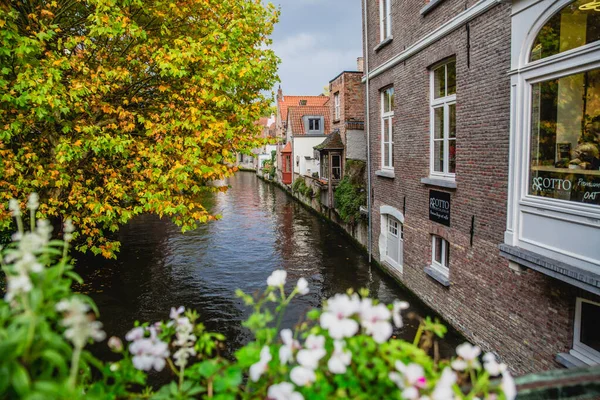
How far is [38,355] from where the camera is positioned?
58.4 inches

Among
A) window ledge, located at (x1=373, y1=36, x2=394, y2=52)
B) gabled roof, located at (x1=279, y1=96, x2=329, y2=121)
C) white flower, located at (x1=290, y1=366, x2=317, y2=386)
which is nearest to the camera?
white flower, located at (x1=290, y1=366, x2=317, y2=386)

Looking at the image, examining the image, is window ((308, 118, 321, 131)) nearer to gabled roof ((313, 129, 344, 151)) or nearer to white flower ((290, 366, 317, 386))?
gabled roof ((313, 129, 344, 151))

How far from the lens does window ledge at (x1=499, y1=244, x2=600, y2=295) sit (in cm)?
490

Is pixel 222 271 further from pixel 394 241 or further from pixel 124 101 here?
pixel 124 101

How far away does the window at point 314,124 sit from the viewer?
38.3m

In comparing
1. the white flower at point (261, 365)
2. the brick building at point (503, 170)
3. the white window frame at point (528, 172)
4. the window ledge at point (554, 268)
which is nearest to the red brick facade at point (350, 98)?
the brick building at point (503, 170)

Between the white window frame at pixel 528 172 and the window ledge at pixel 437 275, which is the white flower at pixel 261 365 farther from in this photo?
the window ledge at pixel 437 275

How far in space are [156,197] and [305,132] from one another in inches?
1227

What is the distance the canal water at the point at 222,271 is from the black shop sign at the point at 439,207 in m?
2.33

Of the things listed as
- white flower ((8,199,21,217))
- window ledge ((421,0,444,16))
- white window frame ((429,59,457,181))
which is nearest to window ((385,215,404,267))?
white window frame ((429,59,457,181))

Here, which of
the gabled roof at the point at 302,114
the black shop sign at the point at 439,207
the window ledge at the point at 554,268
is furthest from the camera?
the gabled roof at the point at 302,114

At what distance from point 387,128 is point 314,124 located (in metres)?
26.3

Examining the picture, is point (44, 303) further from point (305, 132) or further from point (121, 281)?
point (305, 132)

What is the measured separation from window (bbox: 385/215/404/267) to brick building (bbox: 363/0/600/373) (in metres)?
0.76
